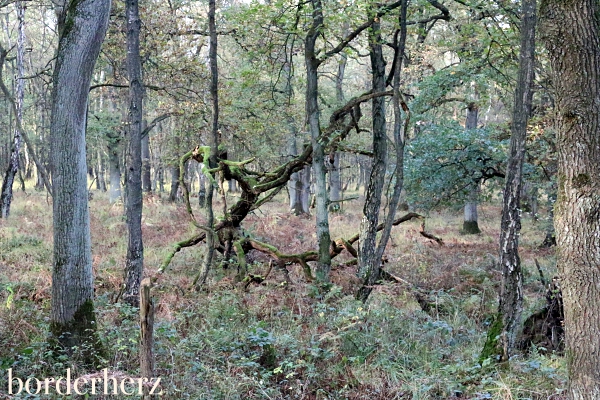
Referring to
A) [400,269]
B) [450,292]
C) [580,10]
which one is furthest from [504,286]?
[400,269]

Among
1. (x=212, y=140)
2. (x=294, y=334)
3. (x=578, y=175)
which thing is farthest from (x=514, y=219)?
(x=212, y=140)

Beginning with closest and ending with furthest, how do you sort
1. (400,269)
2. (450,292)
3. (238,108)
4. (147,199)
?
1. (450,292)
2. (400,269)
3. (238,108)
4. (147,199)

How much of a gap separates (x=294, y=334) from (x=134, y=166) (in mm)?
4087

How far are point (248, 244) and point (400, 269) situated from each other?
3726 millimetres

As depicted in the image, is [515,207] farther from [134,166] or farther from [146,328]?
[134,166]

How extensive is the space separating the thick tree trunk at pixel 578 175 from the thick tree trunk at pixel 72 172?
4.67 m

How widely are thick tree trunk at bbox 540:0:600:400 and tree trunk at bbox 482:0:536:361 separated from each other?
129 cm

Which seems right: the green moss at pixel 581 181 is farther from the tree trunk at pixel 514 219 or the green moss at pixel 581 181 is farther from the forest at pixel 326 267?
the tree trunk at pixel 514 219

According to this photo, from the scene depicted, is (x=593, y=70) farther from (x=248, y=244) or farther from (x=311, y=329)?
(x=248, y=244)

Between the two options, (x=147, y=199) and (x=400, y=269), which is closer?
(x=400, y=269)

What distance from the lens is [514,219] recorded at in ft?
17.5

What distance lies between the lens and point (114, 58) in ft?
40.1

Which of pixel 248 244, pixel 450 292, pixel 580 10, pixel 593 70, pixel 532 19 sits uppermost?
pixel 532 19

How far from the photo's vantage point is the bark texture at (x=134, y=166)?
8.17m
